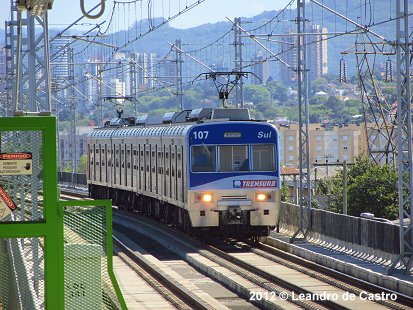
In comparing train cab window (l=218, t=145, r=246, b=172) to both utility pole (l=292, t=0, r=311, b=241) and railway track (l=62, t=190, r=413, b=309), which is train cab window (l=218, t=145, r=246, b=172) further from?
railway track (l=62, t=190, r=413, b=309)

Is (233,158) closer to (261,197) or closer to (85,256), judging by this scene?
(261,197)

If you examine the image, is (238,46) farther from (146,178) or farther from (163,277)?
(163,277)

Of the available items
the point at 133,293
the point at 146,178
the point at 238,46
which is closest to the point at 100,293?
the point at 133,293

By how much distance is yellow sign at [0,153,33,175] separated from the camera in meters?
10.6

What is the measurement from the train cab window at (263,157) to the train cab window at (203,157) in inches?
39.0

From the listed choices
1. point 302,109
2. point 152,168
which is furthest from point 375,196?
point 302,109

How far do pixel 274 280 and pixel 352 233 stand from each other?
369cm

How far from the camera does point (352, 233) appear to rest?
971 inches

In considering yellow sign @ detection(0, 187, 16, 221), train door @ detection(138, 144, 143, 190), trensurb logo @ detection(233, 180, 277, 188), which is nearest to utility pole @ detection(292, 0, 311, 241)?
trensurb logo @ detection(233, 180, 277, 188)

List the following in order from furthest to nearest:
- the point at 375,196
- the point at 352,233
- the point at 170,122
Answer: the point at 375,196
the point at 170,122
the point at 352,233

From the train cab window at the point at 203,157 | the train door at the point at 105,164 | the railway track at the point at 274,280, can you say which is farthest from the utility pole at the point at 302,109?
the train door at the point at 105,164

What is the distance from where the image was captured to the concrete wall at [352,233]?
22.4 m

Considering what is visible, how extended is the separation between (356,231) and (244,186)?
140 inches

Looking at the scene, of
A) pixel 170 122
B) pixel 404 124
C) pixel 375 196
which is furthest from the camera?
pixel 375 196
